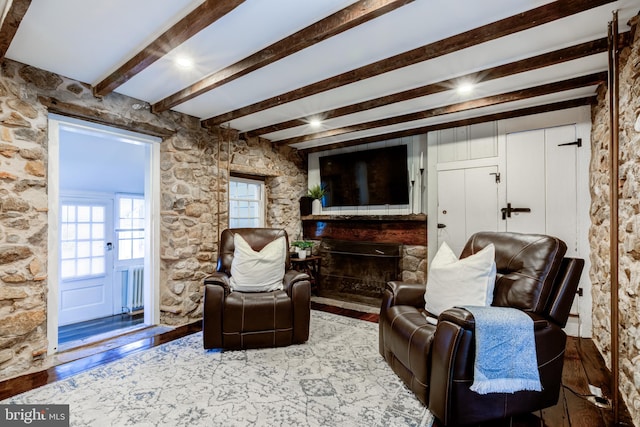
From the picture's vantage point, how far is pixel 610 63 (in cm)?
184

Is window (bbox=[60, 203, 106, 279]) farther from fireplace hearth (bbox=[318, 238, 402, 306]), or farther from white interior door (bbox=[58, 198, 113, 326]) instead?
fireplace hearth (bbox=[318, 238, 402, 306])

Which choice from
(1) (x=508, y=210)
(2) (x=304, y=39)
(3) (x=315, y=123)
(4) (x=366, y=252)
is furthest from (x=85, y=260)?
(1) (x=508, y=210)

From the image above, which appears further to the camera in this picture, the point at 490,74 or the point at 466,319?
the point at 490,74

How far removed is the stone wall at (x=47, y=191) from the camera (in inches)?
88.5

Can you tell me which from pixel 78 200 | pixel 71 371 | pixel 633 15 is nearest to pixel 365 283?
pixel 71 371

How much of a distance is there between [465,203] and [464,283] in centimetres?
178

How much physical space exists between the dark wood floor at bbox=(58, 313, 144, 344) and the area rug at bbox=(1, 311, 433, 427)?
245cm

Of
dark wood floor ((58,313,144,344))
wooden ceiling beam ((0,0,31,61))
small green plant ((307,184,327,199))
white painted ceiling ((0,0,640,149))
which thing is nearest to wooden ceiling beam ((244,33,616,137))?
white painted ceiling ((0,0,640,149))

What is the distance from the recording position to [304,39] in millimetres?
1896

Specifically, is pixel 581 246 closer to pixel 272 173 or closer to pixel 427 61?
pixel 427 61

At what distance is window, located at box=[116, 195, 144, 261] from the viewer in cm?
503

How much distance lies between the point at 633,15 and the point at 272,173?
12.4 ft

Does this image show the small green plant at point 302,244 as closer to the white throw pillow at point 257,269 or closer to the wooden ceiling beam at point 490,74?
the white throw pillow at point 257,269

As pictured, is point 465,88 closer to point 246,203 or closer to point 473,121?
point 473,121
